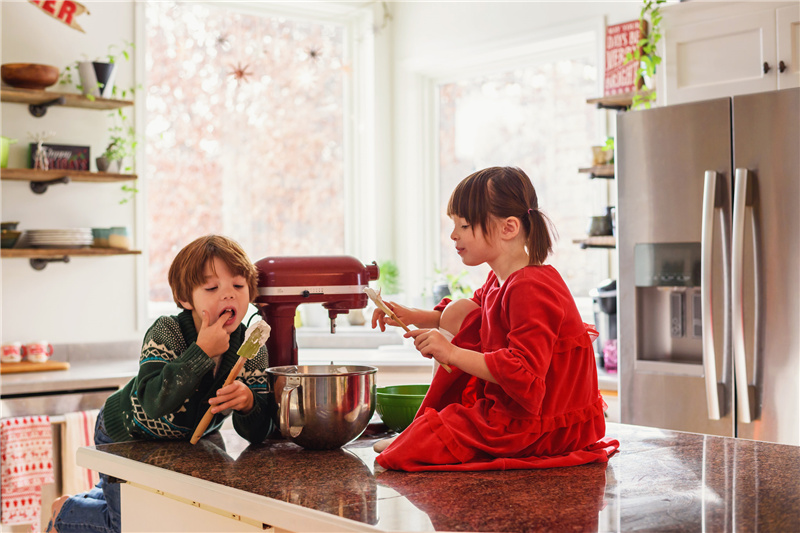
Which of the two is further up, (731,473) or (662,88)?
(662,88)

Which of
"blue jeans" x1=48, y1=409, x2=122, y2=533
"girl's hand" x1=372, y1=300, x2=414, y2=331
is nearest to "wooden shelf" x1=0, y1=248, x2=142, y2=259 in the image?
"blue jeans" x1=48, y1=409, x2=122, y2=533

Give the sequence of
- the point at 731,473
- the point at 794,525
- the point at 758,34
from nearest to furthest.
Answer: the point at 794,525
the point at 731,473
the point at 758,34

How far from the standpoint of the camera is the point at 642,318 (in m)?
2.92

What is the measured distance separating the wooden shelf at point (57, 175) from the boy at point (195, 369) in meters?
2.13

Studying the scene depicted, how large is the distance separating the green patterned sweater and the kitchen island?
0.12 ft

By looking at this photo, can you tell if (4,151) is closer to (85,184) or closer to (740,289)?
(85,184)

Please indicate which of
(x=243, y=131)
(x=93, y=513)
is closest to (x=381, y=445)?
(x=93, y=513)

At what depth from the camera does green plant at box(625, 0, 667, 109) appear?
2.98 m

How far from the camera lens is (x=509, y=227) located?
131cm

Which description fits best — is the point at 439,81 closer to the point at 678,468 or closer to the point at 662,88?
the point at 662,88

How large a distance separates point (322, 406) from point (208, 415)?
21 centimetres

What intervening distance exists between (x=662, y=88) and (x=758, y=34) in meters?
0.37

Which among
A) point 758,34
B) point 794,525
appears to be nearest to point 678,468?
point 794,525

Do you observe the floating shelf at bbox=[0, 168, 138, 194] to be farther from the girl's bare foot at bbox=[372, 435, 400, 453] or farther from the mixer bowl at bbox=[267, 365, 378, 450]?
the girl's bare foot at bbox=[372, 435, 400, 453]
